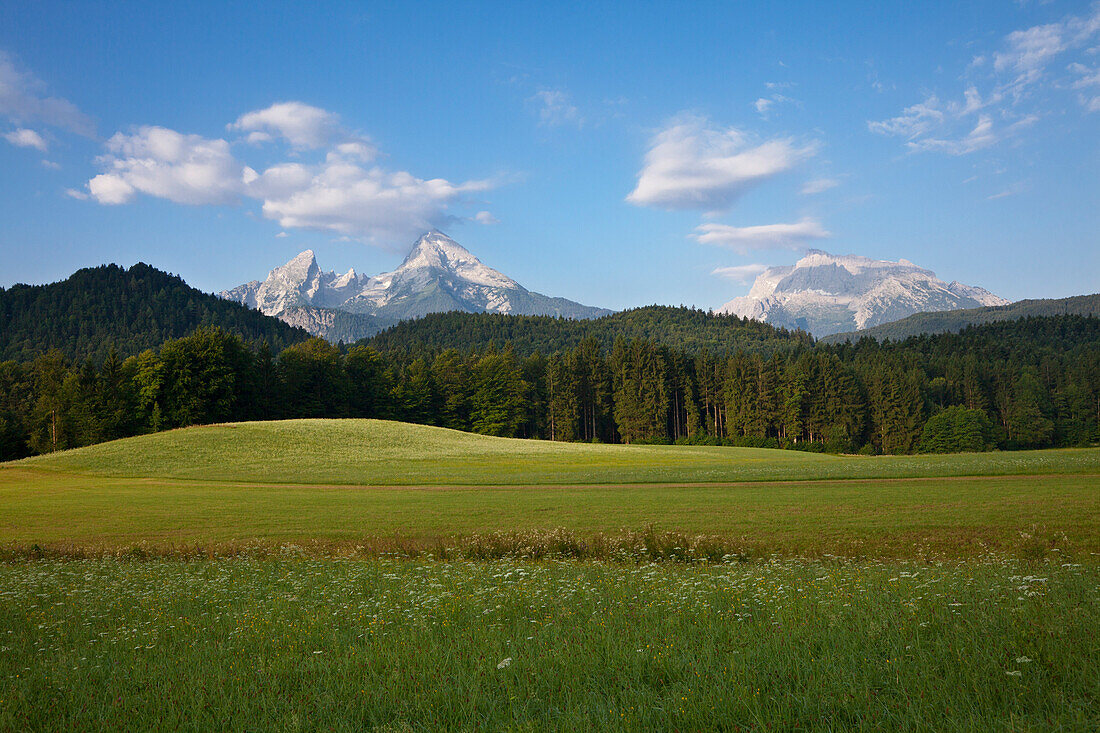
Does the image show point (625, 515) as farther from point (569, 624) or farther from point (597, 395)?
point (597, 395)

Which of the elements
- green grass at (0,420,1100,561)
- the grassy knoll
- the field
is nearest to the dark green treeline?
green grass at (0,420,1100,561)

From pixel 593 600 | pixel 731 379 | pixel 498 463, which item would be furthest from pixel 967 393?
pixel 593 600

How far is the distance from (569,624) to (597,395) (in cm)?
11807

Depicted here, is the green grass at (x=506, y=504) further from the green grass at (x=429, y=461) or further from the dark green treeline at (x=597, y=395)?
the dark green treeline at (x=597, y=395)

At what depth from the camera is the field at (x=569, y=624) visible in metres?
5.04

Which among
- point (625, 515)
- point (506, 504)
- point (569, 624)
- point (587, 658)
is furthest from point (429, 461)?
point (587, 658)

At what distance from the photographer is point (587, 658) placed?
6.22 metres

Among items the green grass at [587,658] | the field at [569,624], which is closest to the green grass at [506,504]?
the field at [569,624]

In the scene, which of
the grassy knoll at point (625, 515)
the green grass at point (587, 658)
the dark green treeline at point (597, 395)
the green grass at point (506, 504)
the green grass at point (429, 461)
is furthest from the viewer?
the dark green treeline at point (597, 395)

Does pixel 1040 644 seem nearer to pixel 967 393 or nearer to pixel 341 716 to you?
pixel 341 716

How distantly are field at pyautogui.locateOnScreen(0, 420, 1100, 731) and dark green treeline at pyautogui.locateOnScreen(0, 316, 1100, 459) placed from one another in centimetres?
7605

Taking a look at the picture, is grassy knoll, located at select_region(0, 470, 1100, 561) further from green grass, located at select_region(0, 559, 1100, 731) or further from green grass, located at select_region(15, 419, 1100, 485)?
green grass, located at select_region(0, 559, 1100, 731)

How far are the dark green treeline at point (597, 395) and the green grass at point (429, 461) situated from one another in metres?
25.8

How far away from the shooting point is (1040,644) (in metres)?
5.57
